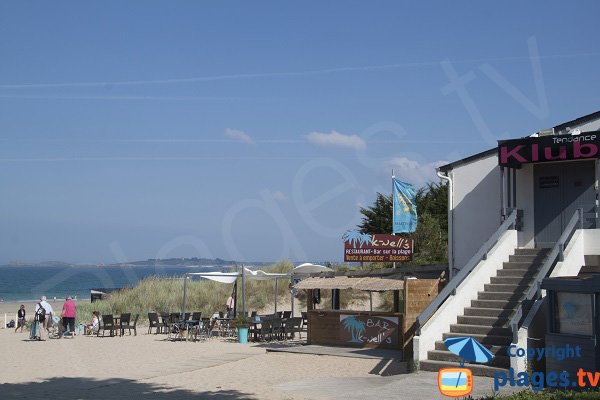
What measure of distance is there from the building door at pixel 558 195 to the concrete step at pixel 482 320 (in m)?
4.16

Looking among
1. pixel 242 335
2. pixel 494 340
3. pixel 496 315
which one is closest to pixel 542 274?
pixel 496 315

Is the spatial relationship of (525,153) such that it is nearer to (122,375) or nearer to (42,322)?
(122,375)

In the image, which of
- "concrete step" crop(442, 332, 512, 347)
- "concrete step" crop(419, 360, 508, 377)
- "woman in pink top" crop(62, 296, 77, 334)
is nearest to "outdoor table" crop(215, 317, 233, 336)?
"woman in pink top" crop(62, 296, 77, 334)

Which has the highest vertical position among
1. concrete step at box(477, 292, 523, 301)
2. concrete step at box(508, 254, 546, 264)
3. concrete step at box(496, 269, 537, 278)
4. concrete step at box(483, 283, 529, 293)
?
concrete step at box(508, 254, 546, 264)

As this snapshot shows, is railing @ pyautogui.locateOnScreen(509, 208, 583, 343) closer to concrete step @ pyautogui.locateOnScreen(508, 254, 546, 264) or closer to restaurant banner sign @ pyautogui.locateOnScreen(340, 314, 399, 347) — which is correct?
concrete step @ pyautogui.locateOnScreen(508, 254, 546, 264)

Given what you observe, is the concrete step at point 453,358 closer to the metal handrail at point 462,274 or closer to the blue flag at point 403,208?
the metal handrail at point 462,274

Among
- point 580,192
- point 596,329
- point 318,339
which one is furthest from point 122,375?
point 580,192

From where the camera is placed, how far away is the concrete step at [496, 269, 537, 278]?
17156 mm

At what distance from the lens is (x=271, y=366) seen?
17.1 m

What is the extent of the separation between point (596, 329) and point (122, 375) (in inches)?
376

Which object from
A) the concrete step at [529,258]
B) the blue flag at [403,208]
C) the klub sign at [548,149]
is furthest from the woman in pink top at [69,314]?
the klub sign at [548,149]

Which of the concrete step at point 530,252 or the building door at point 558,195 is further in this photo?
the building door at point 558,195

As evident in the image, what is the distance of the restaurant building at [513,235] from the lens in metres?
14.8

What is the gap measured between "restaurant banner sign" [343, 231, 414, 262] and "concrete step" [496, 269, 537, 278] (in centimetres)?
450
